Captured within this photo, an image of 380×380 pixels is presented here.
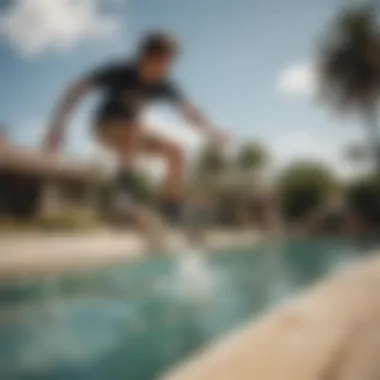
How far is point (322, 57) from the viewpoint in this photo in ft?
6.68

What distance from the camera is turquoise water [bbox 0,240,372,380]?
1750mm

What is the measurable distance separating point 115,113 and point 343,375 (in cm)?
120

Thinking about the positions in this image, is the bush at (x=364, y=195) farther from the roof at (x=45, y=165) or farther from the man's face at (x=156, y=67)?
the roof at (x=45, y=165)

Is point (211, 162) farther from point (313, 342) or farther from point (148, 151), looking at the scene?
point (313, 342)

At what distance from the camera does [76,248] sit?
Answer: 76.0 inches

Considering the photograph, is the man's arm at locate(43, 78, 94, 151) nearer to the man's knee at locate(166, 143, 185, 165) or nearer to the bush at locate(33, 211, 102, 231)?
the bush at locate(33, 211, 102, 231)

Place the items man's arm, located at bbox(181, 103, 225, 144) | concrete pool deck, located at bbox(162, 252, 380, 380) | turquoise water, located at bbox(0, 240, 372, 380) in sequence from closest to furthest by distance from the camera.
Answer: concrete pool deck, located at bbox(162, 252, 380, 380)
turquoise water, located at bbox(0, 240, 372, 380)
man's arm, located at bbox(181, 103, 225, 144)

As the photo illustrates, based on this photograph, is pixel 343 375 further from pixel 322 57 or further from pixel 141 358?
pixel 322 57

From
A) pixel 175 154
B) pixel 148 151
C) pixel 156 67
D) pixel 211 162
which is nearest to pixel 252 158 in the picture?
pixel 211 162

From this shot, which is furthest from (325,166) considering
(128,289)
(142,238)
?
(128,289)

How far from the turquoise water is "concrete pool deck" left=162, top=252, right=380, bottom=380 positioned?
4.5 inches

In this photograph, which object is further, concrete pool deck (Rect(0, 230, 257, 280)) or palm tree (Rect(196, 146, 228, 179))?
palm tree (Rect(196, 146, 228, 179))

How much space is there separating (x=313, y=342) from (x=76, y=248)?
921 mm

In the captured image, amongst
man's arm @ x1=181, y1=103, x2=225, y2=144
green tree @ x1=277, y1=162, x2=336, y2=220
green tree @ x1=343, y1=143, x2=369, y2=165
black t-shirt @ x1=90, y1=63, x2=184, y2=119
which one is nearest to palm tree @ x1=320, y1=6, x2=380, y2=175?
green tree @ x1=343, y1=143, x2=369, y2=165
